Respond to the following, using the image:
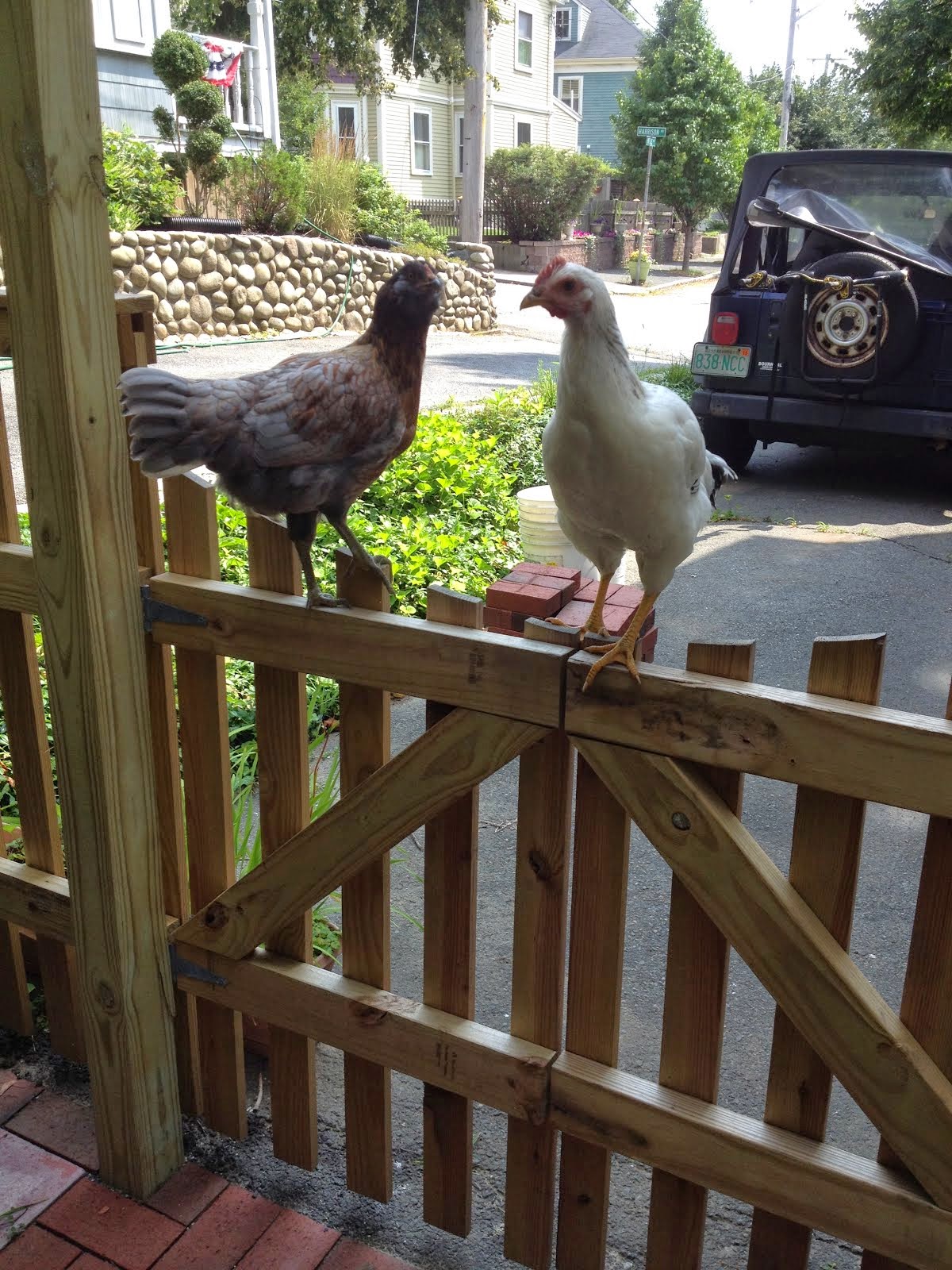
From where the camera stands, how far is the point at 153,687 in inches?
83.7

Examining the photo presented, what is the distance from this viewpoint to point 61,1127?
2.37 m

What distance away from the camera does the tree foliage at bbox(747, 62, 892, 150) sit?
41.7m

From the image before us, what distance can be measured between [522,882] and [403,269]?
1048mm

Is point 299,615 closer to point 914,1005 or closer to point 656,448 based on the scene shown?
point 656,448

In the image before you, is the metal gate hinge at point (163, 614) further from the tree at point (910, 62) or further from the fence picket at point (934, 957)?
the tree at point (910, 62)

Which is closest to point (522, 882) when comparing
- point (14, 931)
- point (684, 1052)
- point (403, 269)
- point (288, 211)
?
point (684, 1052)

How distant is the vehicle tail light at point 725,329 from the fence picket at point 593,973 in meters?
5.91

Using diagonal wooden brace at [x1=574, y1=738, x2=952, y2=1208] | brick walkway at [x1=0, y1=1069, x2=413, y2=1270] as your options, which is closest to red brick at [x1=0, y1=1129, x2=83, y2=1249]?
brick walkway at [x1=0, y1=1069, x2=413, y2=1270]

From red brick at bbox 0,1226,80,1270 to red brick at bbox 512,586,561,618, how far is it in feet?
6.28

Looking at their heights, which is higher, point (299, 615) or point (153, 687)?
point (299, 615)

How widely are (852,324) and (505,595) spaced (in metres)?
4.22

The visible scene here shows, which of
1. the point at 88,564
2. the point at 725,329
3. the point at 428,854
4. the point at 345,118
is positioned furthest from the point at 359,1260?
the point at 345,118

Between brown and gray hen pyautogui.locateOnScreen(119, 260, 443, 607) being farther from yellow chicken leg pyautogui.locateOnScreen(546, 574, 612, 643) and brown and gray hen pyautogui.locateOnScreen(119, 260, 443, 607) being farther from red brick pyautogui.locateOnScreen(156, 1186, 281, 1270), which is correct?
red brick pyautogui.locateOnScreen(156, 1186, 281, 1270)

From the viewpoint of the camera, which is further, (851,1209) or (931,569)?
(931,569)
